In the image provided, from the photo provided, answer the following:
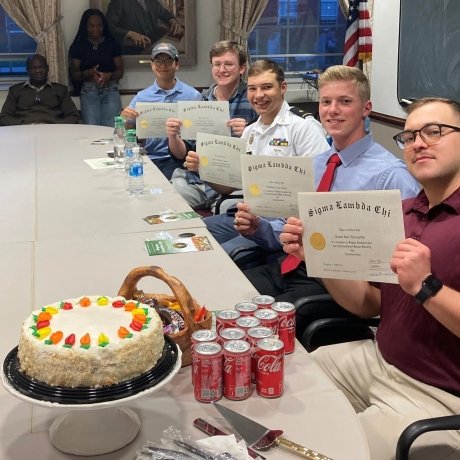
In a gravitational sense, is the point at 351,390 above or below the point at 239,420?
below

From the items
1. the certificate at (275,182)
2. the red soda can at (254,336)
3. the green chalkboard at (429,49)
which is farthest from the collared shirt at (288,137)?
the green chalkboard at (429,49)

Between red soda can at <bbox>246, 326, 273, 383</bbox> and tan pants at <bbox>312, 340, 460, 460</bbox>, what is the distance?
398 millimetres

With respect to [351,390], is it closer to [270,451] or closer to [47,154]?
[270,451]

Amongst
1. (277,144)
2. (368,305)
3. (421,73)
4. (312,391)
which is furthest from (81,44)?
(312,391)

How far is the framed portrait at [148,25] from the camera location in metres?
6.29

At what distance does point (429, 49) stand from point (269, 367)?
4174 mm

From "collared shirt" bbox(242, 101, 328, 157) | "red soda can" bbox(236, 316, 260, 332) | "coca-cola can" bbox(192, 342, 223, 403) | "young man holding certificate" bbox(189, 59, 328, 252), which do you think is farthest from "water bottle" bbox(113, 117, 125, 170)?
"coca-cola can" bbox(192, 342, 223, 403)

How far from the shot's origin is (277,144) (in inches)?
113

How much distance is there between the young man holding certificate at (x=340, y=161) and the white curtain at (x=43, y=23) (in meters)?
4.50

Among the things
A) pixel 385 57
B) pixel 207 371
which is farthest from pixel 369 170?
pixel 385 57

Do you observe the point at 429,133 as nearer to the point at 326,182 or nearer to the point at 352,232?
the point at 352,232

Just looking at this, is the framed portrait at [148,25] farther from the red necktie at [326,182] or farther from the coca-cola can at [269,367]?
the coca-cola can at [269,367]

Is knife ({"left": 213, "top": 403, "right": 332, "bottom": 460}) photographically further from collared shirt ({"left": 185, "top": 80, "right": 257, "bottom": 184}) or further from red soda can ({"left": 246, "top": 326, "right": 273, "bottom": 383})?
collared shirt ({"left": 185, "top": 80, "right": 257, "bottom": 184})

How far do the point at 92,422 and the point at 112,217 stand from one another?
1.50 m
